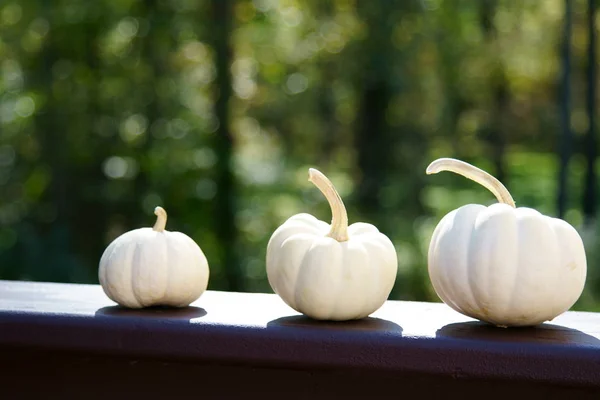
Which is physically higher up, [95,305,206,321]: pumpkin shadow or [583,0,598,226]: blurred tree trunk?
[583,0,598,226]: blurred tree trunk

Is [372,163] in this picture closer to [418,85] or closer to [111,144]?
[418,85]

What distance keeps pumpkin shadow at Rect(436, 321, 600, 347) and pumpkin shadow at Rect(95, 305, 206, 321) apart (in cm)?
35

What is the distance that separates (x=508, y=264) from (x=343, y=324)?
0.23 metres

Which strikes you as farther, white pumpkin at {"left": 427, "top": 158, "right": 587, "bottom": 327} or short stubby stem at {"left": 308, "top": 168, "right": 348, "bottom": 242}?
short stubby stem at {"left": 308, "top": 168, "right": 348, "bottom": 242}

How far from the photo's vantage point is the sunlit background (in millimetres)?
6965

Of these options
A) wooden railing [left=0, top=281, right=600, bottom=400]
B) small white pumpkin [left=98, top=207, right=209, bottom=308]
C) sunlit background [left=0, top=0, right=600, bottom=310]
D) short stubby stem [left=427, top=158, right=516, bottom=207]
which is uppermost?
sunlit background [left=0, top=0, right=600, bottom=310]

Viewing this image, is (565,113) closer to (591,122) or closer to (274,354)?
(591,122)

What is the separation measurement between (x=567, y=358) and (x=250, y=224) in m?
6.57

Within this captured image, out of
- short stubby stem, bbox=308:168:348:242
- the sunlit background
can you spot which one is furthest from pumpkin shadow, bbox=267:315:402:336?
the sunlit background

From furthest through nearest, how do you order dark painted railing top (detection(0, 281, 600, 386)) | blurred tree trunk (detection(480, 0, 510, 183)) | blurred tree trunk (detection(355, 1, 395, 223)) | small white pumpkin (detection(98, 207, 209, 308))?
blurred tree trunk (detection(480, 0, 510, 183))
blurred tree trunk (detection(355, 1, 395, 223))
small white pumpkin (detection(98, 207, 209, 308))
dark painted railing top (detection(0, 281, 600, 386))

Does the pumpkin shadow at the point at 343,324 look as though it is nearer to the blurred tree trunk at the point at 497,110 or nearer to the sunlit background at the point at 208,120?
the sunlit background at the point at 208,120

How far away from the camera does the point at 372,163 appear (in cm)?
727

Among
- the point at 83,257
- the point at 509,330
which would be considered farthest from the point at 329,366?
the point at 83,257

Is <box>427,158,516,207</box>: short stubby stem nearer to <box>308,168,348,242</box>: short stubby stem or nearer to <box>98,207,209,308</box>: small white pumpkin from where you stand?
<box>308,168,348,242</box>: short stubby stem
